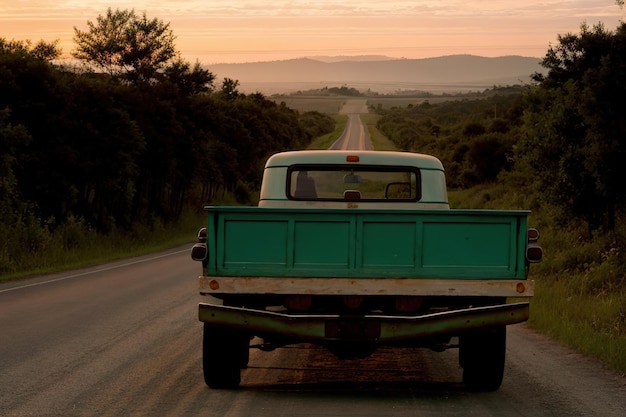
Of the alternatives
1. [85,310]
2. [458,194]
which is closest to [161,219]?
[458,194]

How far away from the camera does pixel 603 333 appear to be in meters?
12.1

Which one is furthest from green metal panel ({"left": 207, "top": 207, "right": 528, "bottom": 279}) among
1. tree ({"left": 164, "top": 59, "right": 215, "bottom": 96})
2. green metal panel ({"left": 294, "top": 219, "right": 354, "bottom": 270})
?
tree ({"left": 164, "top": 59, "right": 215, "bottom": 96})

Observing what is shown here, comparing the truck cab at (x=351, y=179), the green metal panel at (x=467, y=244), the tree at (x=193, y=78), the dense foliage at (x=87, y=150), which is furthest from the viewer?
the tree at (x=193, y=78)

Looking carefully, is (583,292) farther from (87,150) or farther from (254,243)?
(87,150)

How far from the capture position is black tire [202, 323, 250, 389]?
28.3 ft

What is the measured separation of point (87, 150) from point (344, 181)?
2381 cm

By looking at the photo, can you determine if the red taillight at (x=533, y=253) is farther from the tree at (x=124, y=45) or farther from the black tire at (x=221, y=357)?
the tree at (x=124, y=45)

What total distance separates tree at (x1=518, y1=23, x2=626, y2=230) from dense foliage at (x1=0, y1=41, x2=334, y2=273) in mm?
12392

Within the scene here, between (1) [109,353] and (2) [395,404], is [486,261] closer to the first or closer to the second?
(2) [395,404]

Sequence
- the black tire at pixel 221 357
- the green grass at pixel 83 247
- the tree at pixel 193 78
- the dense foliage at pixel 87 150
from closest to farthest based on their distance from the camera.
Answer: the black tire at pixel 221 357 → the green grass at pixel 83 247 → the dense foliage at pixel 87 150 → the tree at pixel 193 78

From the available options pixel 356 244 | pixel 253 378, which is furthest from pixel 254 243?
pixel 253 378

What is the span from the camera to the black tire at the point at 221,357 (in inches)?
340

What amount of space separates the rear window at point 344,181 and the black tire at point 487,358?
2146 mm

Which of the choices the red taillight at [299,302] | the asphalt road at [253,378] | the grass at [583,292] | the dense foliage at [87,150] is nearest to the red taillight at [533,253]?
the asphalt road at [253,378]
